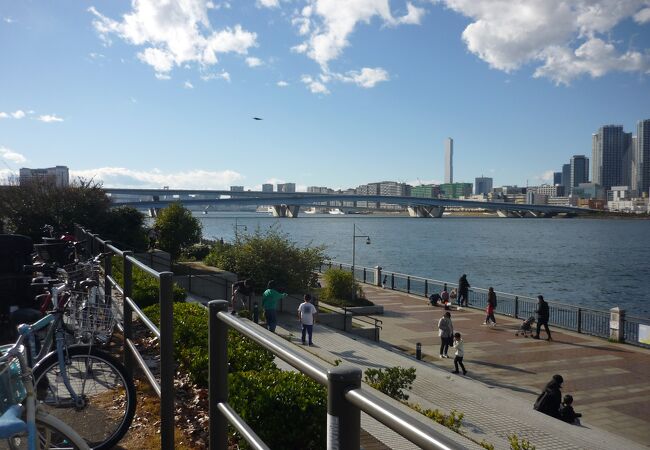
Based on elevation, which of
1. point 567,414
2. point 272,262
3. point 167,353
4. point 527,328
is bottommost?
point 527,328

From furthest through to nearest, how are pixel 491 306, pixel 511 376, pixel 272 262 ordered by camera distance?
pixel 272 262 → pixel 491 306 → pixel 511 376

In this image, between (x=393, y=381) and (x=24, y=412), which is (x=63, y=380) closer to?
(x=24, y=412)

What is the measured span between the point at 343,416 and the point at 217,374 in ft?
4.13

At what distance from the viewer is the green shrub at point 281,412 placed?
4.42m

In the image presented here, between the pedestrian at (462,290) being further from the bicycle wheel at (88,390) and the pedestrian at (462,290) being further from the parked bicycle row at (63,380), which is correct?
the bicycle wheel at (88,390)

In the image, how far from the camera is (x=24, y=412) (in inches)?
103

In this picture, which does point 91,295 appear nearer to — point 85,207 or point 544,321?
point 85,207

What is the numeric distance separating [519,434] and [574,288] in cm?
4412

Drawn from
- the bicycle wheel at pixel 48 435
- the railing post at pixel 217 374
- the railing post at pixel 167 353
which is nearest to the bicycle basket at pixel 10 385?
the bicycle wheel at pixel 48 435

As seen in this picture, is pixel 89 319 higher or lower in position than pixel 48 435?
higher

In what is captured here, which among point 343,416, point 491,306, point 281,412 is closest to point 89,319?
point 281,412

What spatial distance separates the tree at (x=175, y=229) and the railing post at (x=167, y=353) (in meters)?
25.3

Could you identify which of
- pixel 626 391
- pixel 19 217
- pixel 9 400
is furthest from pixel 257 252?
pixel 9 400

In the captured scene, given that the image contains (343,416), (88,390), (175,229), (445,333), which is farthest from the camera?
(175,229)
